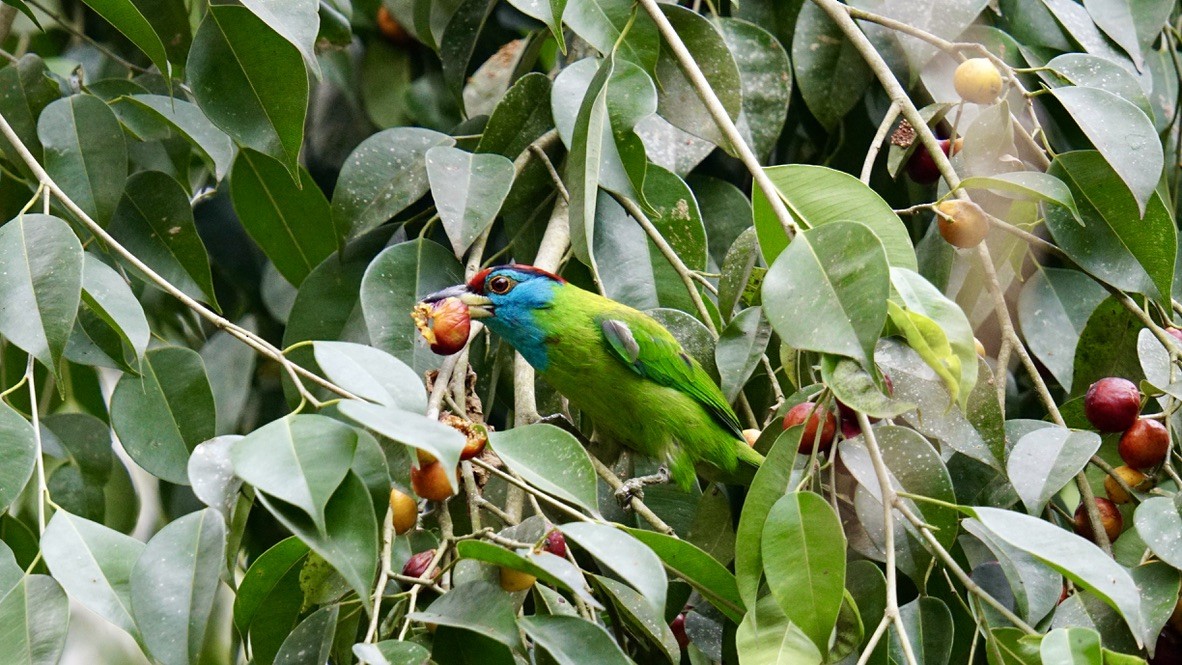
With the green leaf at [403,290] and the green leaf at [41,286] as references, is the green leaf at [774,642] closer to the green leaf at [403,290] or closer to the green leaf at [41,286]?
the green leaf at [403,290]

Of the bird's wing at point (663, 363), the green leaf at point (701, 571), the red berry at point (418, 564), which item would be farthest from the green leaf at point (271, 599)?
the bird's wing at point (663, 363)

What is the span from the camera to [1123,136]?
191 centimetres

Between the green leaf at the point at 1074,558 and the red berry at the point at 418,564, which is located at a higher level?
the green leaf at the point at 1074,558

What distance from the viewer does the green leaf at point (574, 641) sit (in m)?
1.42

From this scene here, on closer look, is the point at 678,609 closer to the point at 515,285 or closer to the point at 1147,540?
the point at 1147,540

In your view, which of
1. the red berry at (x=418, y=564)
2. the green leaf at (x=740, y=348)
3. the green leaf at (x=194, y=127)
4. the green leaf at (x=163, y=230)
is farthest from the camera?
the green leaf at (x=163, y=230)

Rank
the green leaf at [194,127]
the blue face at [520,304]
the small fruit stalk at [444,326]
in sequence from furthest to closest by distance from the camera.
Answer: the blue face at [520,304], the green leaf at [194,127], the small fruit stalk at [444,326]

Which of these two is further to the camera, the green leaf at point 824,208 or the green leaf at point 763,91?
the green leaf at point 763,91

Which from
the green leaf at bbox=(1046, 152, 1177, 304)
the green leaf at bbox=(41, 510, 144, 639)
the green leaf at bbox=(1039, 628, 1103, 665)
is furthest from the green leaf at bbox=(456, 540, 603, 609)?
the green leaf at bbox=(1046, 152, 1177, 304)

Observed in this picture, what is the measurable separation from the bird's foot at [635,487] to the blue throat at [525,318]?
1.13 feet

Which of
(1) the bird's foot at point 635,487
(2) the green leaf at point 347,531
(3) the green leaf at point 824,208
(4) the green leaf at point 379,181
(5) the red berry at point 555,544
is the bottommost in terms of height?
(1) the bird's foot at point 635,487

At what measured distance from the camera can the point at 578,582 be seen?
1372 mm

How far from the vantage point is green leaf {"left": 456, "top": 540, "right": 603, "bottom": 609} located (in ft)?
4.44

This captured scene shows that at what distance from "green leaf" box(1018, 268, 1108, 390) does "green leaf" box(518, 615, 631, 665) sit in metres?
1.12
